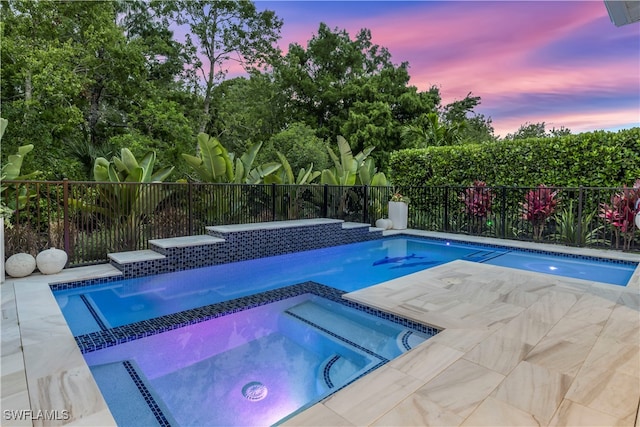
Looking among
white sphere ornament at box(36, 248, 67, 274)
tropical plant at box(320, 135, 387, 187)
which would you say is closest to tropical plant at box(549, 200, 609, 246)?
tropical plant at box(320, 135, 387, 187)

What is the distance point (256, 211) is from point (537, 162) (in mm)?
6435

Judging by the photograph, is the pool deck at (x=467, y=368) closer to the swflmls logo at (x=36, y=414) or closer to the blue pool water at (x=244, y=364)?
the swflmls logo at (x=36, y=414)

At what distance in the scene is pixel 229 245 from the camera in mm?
6023

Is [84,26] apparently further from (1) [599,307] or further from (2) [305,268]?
(1) [599,307]

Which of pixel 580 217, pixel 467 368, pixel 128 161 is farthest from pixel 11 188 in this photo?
pixel 580 217

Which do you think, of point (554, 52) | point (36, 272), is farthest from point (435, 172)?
point (36, 272)

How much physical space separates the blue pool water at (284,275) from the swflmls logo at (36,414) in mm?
1506

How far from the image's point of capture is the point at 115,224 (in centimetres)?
554

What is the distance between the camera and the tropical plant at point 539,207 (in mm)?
7082

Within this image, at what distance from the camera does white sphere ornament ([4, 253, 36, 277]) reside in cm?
431

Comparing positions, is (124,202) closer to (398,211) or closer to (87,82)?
(87,82)

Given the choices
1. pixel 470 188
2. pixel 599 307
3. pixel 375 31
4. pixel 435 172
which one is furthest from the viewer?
pixel 375 31

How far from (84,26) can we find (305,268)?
10143 mm

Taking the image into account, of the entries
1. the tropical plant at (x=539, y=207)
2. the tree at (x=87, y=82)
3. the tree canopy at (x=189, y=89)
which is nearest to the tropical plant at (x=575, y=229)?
the tropical plant at (x=539, y=207)
